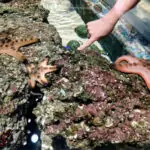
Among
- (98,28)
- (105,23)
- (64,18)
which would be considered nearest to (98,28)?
(98,28)

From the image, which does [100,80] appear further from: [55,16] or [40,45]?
[55,16]

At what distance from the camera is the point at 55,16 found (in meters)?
7.66

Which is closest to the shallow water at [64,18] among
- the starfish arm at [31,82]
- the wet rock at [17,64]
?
the wet rock at [17,64]

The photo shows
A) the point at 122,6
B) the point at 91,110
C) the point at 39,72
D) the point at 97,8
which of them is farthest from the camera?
the point at 97,8

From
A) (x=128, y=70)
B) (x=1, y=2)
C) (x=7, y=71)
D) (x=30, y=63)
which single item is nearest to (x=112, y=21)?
(x=128, y=70)

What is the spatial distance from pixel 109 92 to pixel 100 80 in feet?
0.62

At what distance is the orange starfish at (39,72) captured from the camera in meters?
3.78

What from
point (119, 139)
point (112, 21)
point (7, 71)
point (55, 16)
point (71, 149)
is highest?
point (112, 21)

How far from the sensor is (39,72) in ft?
12.5

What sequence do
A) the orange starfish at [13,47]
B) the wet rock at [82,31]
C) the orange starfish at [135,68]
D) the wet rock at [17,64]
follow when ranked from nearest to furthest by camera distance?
1. the wet rock at [17,64]
2. the orange starfish at [13,47]
3. the orange starfish at [135,68]
4. the wet rock at [82,31]

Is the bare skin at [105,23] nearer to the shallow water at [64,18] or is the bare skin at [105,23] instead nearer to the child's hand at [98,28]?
the child's hand at [98,28]

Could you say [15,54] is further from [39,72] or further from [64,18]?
[64,18]

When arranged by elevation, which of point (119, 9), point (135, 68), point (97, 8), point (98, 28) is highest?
point (119, 9)

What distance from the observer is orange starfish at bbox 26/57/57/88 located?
3.78 meters
